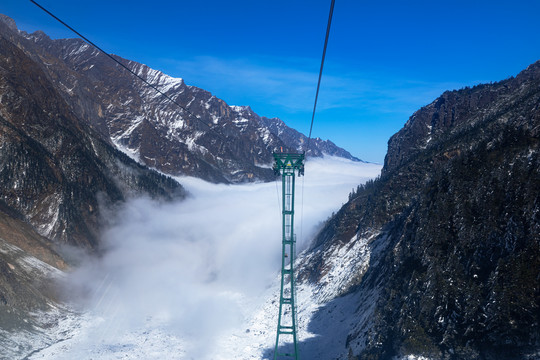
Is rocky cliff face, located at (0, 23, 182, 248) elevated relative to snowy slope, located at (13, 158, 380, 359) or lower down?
elevated

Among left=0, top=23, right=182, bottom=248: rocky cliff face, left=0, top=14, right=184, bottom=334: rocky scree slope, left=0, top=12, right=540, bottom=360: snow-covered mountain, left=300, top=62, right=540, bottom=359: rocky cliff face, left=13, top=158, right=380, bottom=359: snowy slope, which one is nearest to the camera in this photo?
left=300, top=62, right=540, bottom=359: rocky cliff face

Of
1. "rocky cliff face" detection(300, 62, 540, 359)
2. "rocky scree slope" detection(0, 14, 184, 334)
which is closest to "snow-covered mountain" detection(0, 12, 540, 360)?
"rocky cliff face" detection(300, 62, 540, 359)

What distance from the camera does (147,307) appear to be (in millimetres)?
121438

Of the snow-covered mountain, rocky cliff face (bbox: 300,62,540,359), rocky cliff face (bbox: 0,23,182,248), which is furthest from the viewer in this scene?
rocky cliff face (bbox: 0,23,182,248)

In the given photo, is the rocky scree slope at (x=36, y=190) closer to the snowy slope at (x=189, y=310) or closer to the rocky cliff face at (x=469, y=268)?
the snowy slope at (x=189, y=310)

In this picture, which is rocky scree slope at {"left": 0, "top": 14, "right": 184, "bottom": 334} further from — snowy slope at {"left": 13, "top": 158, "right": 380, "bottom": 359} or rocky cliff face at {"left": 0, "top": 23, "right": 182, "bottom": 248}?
snowy slope at {"left": 13, "top": 158, "right": 380, "bottom": 359}

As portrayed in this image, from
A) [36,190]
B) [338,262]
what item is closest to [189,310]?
[338,262]

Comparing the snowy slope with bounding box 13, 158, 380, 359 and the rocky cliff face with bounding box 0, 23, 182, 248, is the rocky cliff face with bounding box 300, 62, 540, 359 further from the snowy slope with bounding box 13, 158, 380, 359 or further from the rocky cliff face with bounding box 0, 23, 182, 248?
the rocky cliff face with bounding box 0, 23, 182, 248

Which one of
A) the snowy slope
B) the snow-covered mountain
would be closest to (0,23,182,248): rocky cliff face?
the snow-covered mountain

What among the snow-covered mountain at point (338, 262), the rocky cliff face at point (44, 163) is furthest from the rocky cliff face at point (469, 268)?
the rocky cliff face at point (44, 163)

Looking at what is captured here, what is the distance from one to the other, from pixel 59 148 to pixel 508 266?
179m

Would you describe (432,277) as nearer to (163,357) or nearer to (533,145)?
(533,145)

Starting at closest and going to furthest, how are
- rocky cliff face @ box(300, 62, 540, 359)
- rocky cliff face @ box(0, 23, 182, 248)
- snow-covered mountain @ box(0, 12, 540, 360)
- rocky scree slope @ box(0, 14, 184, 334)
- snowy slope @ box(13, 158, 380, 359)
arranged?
1. rocky cliff face @ box(300, 62, 540, 359)
2. snow-covered mountain @ box(0, 12, 540, 360)
3. snowy slope @ box(13, 158, 380, 359)
4. rocky scree slope @ box(0, 14, 184, 334)
5. rocky cliff face @ box(0, 23, 182, 248)

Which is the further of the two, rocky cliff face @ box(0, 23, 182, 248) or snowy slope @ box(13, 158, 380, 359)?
rocky cliff face @ box(0, 23, 182, 248)
